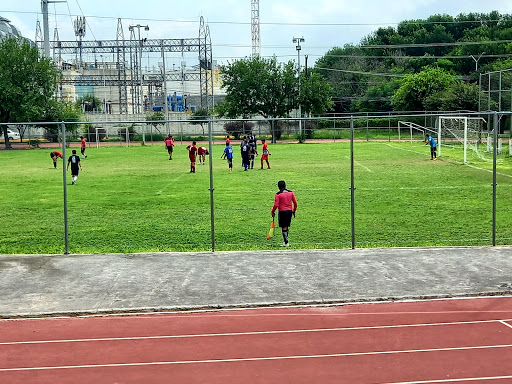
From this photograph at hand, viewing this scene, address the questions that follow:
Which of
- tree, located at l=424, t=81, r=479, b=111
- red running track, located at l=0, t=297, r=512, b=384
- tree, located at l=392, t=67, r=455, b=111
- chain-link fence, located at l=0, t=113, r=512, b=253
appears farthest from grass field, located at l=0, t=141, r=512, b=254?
tree, located at l=392, t=67, r=455, b=111

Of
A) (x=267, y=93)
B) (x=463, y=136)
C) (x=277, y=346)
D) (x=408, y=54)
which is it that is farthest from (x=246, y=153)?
(x=408, y=54)

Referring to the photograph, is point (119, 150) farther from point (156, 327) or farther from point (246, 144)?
point (156, 327)

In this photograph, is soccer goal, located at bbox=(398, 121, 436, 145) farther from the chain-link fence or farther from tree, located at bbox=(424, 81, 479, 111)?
the chain-link fence

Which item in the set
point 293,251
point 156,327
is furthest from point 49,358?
point 293,251

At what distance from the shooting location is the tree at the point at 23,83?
5850 cm

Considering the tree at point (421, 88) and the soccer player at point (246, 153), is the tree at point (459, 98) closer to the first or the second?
the tree at point (421, 88)

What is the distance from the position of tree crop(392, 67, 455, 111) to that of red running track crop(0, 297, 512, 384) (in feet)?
190

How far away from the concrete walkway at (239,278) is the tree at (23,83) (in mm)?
48986

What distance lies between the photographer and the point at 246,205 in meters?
21.2

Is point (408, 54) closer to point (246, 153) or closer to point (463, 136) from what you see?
point (463, 136)

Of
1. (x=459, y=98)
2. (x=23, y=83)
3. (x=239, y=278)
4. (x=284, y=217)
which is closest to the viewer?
(x=239, y=278)

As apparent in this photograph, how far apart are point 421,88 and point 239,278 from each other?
194ft

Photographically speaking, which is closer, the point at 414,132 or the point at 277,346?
the point at 277,346

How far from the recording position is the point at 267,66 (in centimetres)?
6731
